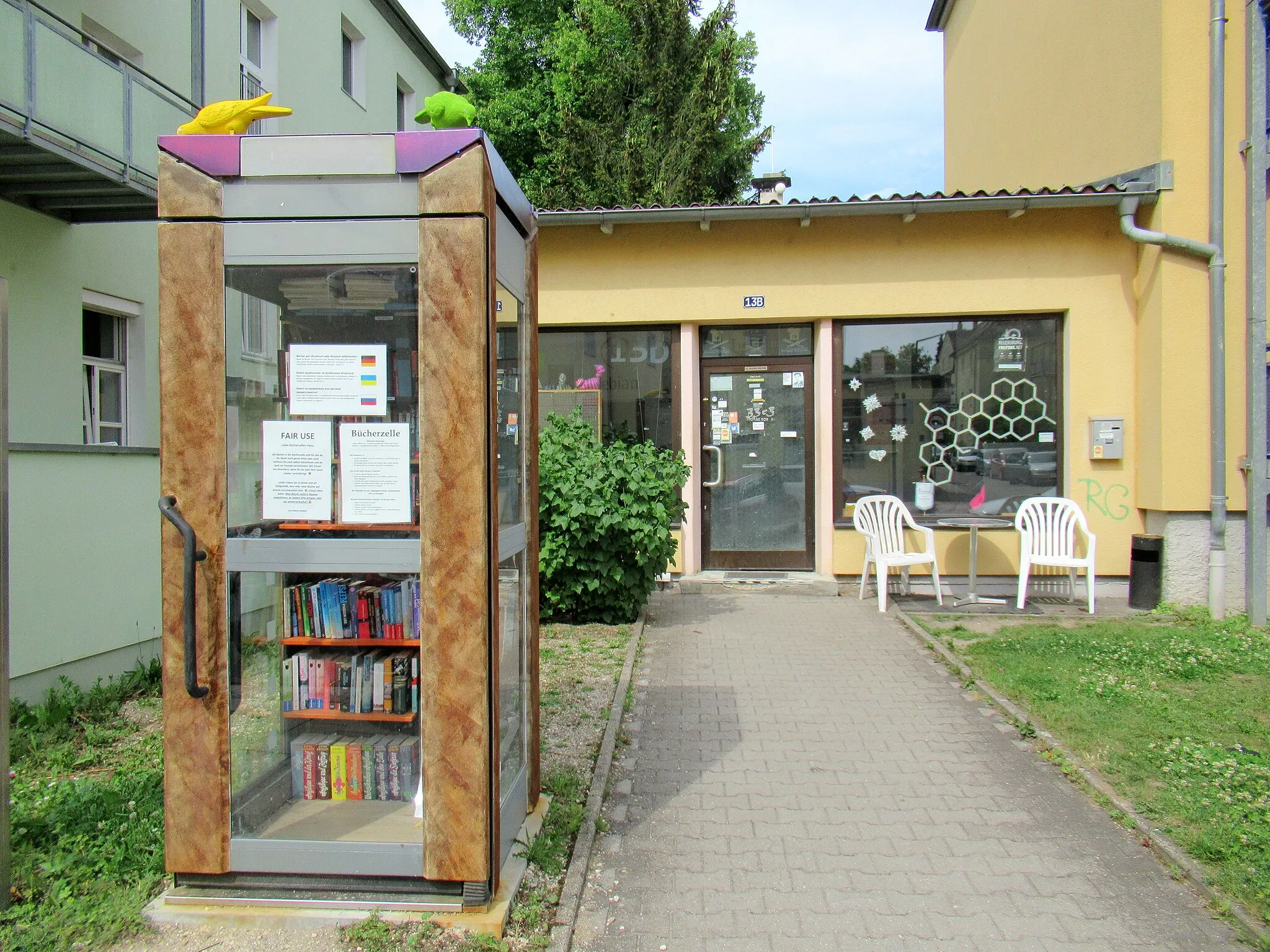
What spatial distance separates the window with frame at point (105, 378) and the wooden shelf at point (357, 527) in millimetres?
5332

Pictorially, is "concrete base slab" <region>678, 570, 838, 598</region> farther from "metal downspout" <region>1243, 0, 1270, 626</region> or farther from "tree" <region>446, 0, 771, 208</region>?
"tree" <region>446, 0, 771, 208</region>

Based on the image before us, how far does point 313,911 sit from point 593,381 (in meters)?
7.16

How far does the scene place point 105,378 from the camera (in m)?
7.84

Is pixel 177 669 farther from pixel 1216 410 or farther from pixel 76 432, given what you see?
pixel 1216 410

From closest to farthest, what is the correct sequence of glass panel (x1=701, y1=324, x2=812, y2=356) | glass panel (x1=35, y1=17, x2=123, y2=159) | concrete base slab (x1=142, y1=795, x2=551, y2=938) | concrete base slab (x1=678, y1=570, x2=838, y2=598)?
1. concrete base slab (x1=142, y1=795, x2=551, y2=938)
2. glass panel (x1=35, y1=17, x2=123, y2=159)
3. concrete base slab (x1=678, y1=570, x2=838, y2=598)
4. glass panel (x1=701, y1=324, x2=812, y2=356)

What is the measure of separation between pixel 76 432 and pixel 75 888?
482 centimetres

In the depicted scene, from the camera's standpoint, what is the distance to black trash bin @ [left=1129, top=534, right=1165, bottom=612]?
8484 millimetres

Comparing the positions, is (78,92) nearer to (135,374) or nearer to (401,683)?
(135,374)

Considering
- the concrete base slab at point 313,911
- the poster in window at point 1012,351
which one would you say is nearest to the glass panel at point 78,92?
the concrete base slab at point 313,911

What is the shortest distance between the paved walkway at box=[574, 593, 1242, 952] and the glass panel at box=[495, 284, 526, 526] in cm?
148

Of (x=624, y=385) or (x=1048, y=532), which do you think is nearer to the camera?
(x=1048, y=532)

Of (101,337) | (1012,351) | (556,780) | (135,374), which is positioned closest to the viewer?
(556,780)

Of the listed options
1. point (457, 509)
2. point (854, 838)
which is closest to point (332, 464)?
point (457, 509)

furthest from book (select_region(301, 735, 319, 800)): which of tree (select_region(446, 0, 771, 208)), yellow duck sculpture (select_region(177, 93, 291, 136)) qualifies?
tree (select_region(446, 0, 771, 208))
